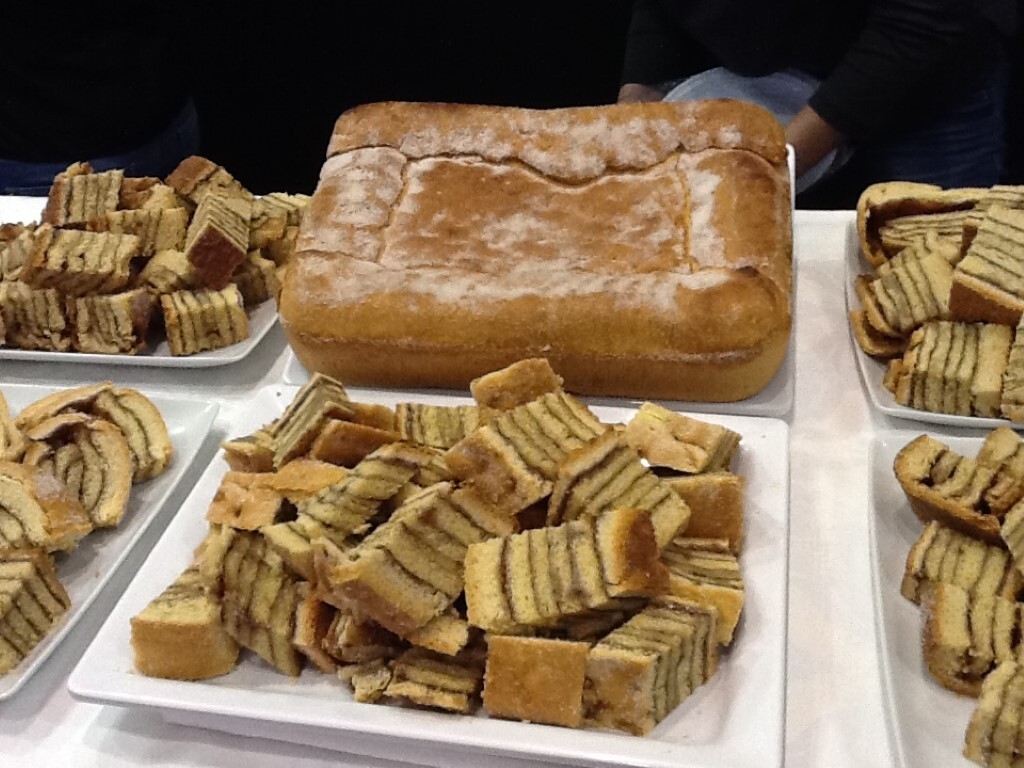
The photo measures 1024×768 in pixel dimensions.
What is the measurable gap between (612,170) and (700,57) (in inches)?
44.8

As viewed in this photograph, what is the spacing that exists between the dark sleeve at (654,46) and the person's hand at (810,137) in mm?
435

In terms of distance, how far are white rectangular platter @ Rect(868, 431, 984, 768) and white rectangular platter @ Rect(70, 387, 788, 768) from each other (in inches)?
4.5

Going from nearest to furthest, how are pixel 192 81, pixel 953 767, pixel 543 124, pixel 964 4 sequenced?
pixel 953 767 < pixel 543 124 < pixel 964 4 < pixel 192 81

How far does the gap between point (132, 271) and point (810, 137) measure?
5.28 feet

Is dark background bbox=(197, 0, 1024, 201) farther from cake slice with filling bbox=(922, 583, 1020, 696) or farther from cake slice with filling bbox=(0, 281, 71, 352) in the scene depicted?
cake slice with filling bbox=(922, 583, 1020, 696)

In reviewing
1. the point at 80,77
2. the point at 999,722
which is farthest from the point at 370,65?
the point at 999,722

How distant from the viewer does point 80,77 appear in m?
2.72

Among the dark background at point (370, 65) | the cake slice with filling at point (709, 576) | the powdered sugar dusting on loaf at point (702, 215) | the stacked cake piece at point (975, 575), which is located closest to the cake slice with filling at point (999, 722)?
the stacked cake piece at point (975, 575)

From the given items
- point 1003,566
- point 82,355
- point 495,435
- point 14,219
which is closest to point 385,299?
point 495,435

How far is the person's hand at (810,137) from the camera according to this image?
2391 mm

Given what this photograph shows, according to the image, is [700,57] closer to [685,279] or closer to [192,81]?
[685,279]

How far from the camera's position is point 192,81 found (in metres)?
3.73

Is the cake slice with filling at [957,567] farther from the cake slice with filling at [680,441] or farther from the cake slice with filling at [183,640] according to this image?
the cake slice with filling at [183,640]

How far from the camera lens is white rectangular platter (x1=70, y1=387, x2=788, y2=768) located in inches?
38.8
